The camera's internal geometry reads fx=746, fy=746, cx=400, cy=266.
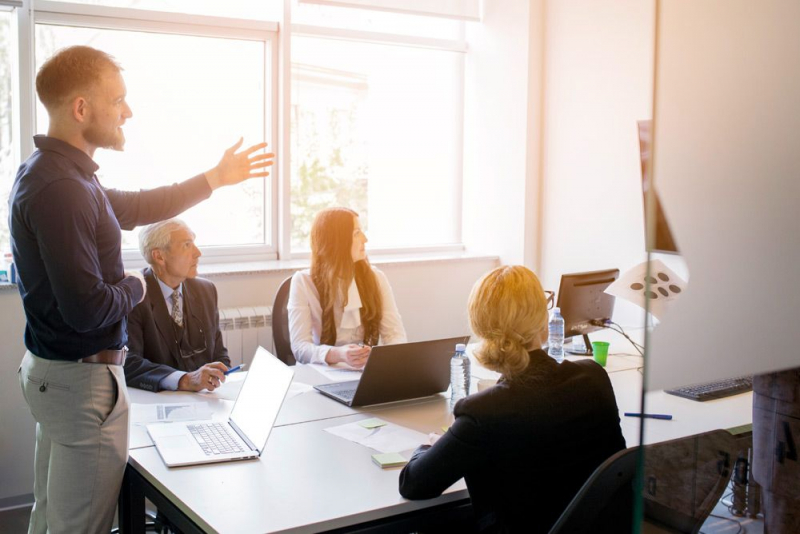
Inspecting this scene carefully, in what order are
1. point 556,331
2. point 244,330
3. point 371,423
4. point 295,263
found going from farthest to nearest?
point 295,263 → point 244,330 → point 556,331 → point 371,423

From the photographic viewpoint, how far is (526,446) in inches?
63.2

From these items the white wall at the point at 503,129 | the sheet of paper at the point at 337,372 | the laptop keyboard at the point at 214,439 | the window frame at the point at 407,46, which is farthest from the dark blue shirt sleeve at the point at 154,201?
the white wall at the point at 503,129

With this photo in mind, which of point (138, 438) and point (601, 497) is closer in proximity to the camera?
point (601, 497)

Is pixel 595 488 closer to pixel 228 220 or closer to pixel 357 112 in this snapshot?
pixel 228 220

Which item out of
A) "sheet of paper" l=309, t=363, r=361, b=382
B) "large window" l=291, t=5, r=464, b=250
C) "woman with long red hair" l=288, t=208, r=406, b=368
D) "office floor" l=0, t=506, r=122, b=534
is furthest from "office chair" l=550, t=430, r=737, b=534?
"large window" l=291, t=5, r=464, b=250

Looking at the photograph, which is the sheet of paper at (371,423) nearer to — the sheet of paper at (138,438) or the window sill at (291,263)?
the sheet of paper at (138,438)

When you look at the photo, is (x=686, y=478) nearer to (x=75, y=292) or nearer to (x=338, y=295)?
(x=75, y=292)

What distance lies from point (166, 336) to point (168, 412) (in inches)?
24.1

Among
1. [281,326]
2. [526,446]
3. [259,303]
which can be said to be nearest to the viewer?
[526,446]

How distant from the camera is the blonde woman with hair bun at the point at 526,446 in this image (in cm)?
160

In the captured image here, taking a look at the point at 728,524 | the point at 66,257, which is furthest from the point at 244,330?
the point at 728,524

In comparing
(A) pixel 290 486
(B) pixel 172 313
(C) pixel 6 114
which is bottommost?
(A) pixel 290 486

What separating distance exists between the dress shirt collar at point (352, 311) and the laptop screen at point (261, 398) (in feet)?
3.36

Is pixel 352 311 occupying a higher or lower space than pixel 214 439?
higher
